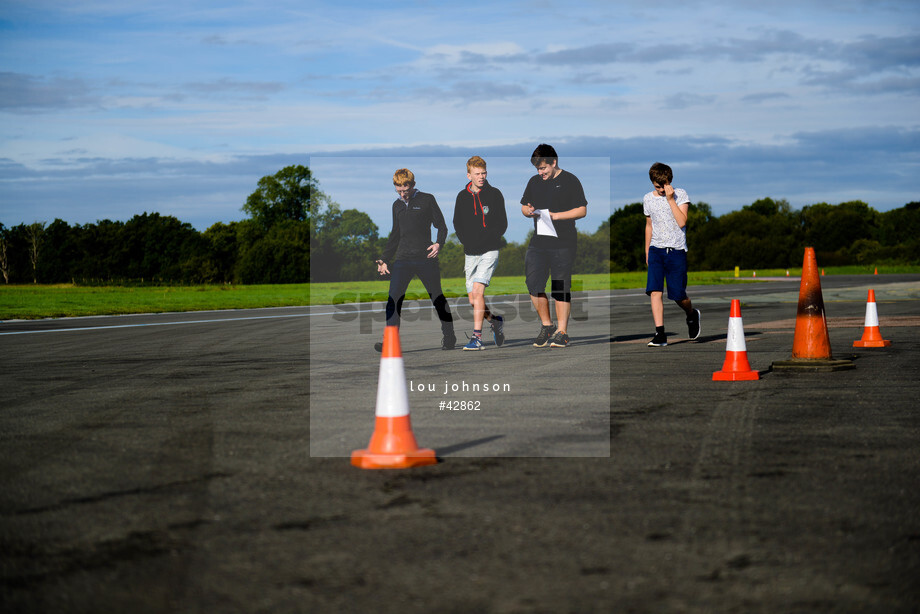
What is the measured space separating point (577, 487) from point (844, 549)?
1.34 m

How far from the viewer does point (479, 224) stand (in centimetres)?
1116

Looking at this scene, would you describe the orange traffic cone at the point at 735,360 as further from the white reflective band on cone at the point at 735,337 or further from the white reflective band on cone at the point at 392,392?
the white reflective band on cone at the point at 392,392

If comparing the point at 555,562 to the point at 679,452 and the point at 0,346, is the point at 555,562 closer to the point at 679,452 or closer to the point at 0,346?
the point at 679,452

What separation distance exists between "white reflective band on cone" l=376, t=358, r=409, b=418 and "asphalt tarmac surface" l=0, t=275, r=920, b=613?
1.16 feet

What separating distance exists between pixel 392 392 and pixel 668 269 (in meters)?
7.50

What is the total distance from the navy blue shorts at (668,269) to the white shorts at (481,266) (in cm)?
203

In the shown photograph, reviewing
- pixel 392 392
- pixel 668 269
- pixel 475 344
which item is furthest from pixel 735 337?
pixel 392 392

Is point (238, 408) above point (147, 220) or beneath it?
beneath

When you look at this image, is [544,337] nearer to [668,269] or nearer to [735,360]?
[668,269]

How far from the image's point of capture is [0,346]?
46.1ft

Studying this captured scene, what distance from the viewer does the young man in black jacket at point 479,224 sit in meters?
11.1

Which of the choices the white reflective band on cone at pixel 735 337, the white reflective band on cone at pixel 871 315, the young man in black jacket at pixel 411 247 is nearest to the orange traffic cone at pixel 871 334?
the white reflective band on cone at pixel 871 315

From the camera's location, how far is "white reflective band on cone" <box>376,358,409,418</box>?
519 cm

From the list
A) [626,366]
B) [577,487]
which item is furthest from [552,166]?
[577,487]
